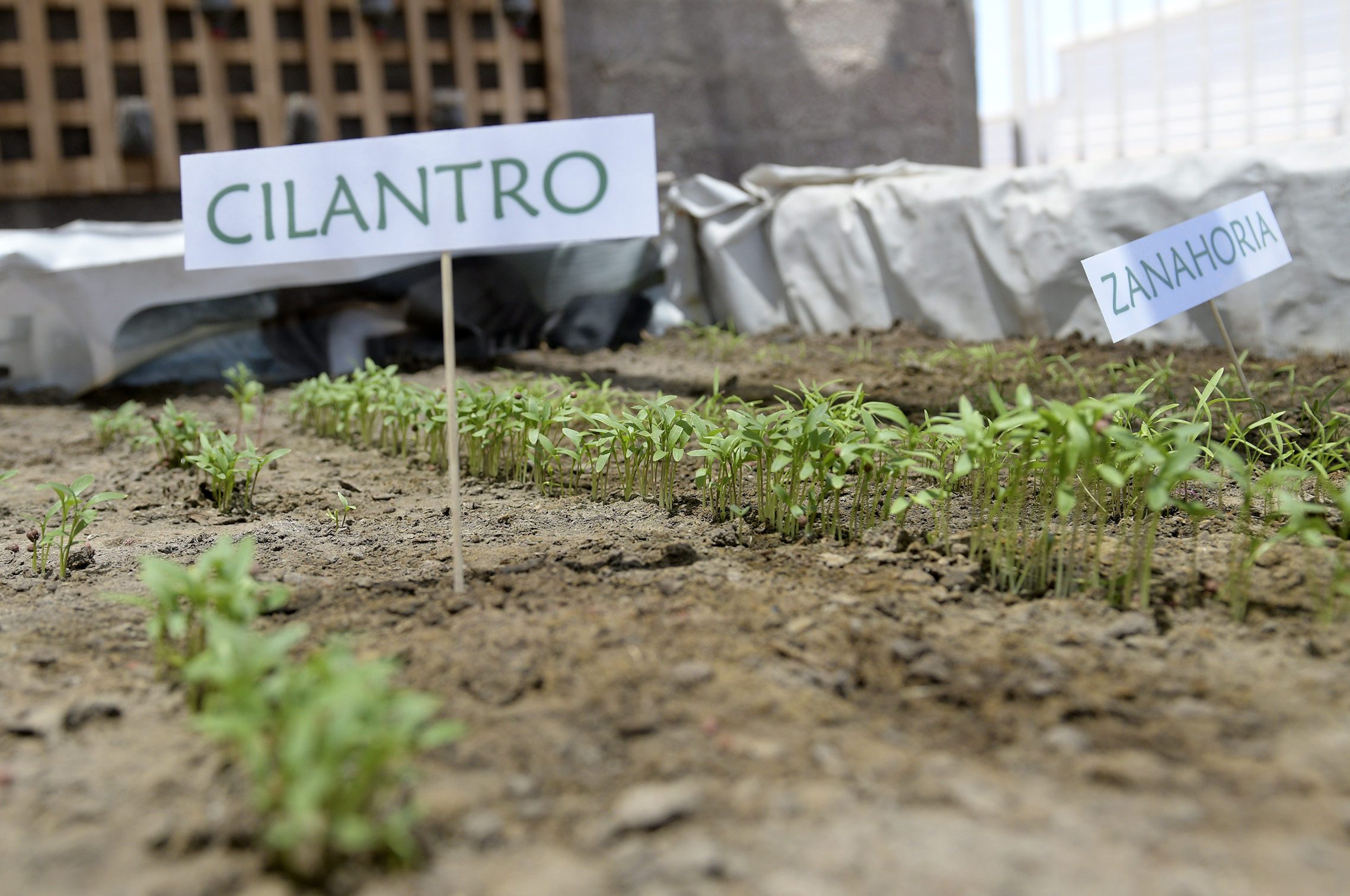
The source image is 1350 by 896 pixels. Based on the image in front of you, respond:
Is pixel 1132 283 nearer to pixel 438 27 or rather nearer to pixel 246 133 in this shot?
pixel 438 27

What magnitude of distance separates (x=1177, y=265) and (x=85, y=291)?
4156 millimetres

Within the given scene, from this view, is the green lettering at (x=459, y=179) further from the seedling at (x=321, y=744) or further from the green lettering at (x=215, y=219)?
the seedling at (x=321, y=744)

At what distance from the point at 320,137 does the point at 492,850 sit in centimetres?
486

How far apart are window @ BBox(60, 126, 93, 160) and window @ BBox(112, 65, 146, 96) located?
→ 0.91 ft

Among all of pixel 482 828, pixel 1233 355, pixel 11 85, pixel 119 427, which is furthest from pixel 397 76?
pixel 482 828

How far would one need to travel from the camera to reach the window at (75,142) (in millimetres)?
5125

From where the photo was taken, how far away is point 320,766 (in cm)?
93

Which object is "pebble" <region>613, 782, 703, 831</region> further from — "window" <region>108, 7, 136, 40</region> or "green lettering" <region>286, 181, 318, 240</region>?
"window" <region>108, 7, 136, 40</region>

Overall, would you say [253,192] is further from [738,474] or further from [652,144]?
[738,474]

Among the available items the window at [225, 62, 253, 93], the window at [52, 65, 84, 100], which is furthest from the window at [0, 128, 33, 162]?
the window at [225, 62, 253, 93]

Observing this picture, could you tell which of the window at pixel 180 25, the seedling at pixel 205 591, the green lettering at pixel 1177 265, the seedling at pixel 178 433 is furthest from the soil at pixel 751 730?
the window at pixel 180 25

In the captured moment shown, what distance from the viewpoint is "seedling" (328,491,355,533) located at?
87.4 inches

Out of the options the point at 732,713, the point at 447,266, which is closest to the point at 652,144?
the point at 447,266

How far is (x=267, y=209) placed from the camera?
Result: 6.23 ft
